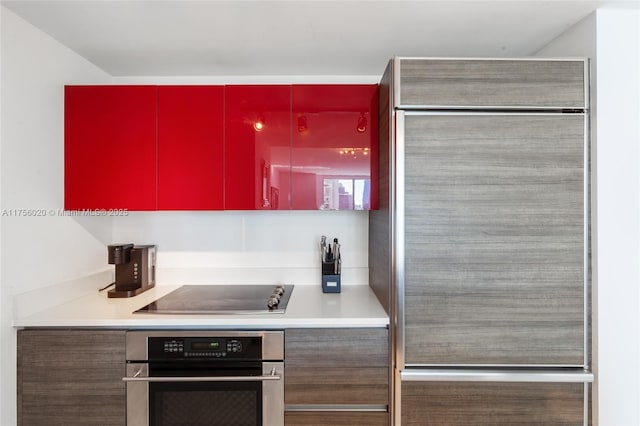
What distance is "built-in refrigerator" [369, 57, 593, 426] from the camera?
1.41 metres

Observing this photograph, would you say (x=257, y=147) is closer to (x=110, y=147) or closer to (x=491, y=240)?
(x=110, y=147)

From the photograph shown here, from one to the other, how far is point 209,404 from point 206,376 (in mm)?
A: 133

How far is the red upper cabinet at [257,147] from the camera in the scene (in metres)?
1.75

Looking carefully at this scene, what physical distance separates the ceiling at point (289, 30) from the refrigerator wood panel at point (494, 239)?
0.47 m

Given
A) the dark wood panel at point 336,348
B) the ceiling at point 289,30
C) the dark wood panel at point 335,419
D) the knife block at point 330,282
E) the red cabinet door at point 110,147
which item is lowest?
the dark wood panel at point 335,419

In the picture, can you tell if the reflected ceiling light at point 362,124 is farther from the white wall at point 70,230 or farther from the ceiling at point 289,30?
the white wall at point 70,230

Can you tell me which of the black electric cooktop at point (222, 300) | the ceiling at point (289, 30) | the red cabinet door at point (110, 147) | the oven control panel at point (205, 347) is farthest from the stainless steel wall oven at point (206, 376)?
the ceiling at point (289, 30)

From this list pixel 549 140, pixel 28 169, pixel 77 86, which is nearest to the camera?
pixel 549 140

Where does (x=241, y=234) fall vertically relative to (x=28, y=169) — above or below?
below

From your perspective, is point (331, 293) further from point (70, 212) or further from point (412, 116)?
point (70, 212)

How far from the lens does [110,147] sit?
1.76m

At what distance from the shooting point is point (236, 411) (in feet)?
4.84

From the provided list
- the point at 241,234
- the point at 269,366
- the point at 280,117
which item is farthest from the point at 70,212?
the point at 269,366

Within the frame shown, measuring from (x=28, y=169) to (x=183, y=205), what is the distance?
68 centimetres
